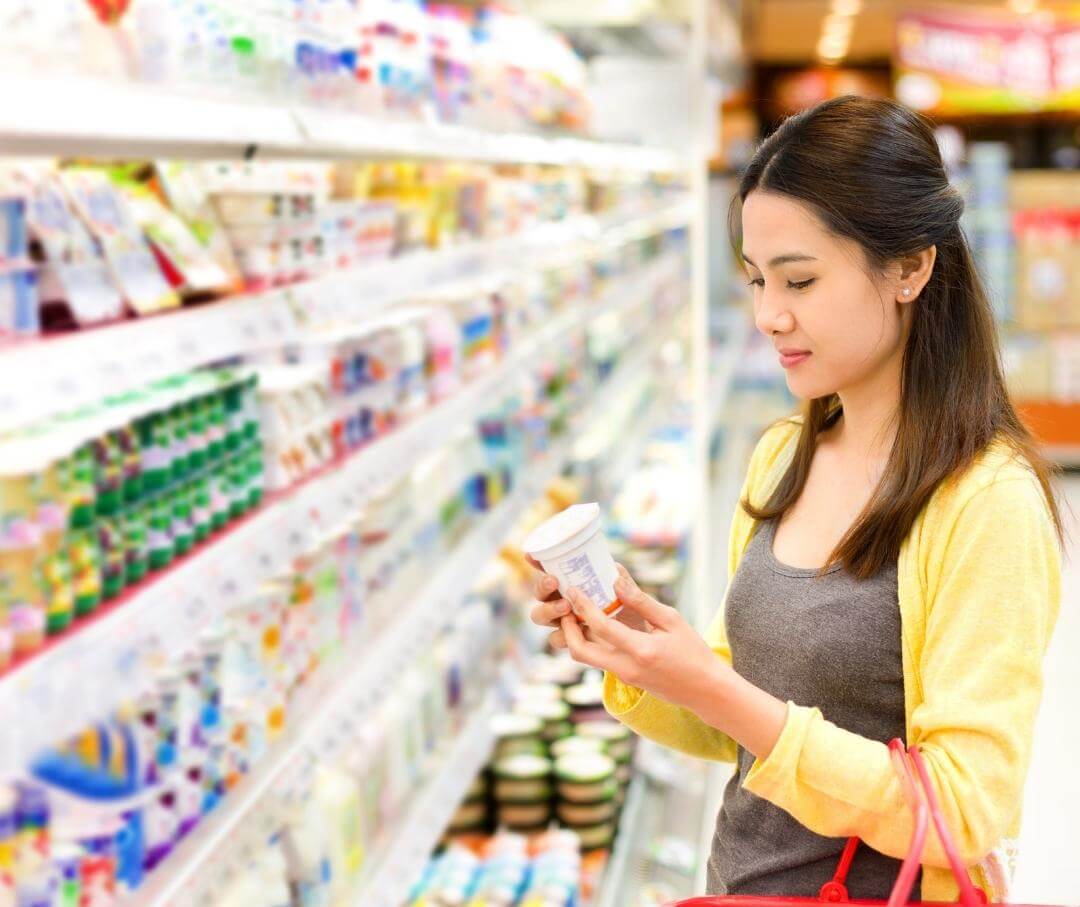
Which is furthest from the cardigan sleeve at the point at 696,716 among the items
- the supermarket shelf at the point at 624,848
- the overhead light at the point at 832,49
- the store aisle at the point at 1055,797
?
the overhead light at the point at 832,49

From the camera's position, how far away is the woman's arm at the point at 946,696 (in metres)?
1.26

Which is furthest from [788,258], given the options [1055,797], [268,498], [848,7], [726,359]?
[848,7]

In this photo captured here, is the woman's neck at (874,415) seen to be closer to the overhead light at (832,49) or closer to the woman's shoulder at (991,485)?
the woman's shoulder at (991,485)

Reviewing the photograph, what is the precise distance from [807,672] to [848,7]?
497 inches

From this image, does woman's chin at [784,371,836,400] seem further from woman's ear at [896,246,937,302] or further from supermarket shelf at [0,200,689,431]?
supermarket shelf at [0,200,689,431]

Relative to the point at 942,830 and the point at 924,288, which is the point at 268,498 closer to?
the point at 924,288

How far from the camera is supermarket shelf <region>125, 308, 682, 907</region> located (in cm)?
166

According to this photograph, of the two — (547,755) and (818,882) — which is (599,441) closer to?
(547,755)

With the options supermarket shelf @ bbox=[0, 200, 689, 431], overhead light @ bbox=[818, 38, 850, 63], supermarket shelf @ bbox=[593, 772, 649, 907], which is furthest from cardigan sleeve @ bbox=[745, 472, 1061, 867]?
overhead light @ bbox=[818, 38, 850, 63]

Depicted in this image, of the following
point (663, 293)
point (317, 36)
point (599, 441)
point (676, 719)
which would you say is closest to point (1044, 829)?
point (599, 441)

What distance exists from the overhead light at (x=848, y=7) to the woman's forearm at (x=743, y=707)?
1219 cm

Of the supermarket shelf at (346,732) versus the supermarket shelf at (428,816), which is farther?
the supermarket shelf at (428,816)

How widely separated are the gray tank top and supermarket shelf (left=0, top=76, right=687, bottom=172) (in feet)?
2.66

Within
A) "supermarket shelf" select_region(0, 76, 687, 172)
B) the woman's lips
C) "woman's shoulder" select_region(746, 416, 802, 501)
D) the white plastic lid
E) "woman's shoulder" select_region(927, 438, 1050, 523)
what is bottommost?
"woman's shoulder" select_region(746, 416, 802, 501)
